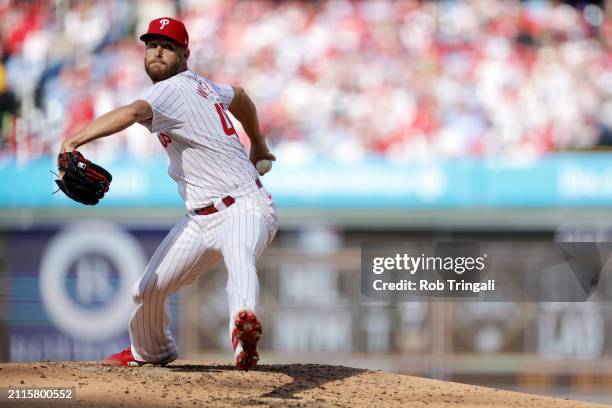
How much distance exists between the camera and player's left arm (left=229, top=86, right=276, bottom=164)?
482 cm

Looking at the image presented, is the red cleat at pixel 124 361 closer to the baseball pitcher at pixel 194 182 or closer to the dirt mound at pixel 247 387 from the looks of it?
the dirt mound at pixel 247 387

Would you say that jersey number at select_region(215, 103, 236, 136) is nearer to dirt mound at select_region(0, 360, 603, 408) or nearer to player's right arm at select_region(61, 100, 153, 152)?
player's right arm at select_region(61, 100, 153, 152)

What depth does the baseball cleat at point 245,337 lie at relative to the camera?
3.91 m

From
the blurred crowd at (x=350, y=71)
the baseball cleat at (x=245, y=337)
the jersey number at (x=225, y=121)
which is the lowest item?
the baseball cleat at (x=245, y=337)

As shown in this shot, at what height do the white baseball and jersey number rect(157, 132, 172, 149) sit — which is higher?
jersey number rect(157, 132, 172, 149)

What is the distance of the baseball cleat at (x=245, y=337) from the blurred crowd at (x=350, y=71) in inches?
252

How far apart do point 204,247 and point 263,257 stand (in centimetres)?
484

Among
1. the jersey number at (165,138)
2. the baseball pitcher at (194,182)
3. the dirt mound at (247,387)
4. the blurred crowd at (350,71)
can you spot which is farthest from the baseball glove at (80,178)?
the blurred crowd at (350,71)

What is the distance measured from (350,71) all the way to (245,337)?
708 cm

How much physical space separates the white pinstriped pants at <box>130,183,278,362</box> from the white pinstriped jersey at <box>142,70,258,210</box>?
85mm

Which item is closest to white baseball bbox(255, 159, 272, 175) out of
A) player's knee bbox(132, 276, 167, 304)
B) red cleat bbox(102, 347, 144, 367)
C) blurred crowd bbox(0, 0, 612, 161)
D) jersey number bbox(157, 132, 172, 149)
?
jersey number bbox(157, 132, 172, 149)

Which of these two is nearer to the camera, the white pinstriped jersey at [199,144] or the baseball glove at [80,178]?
the baseball glove at [80,178]

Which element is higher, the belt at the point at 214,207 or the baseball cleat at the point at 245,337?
the belt at the point at 214,207

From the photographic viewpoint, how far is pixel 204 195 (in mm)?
4438
